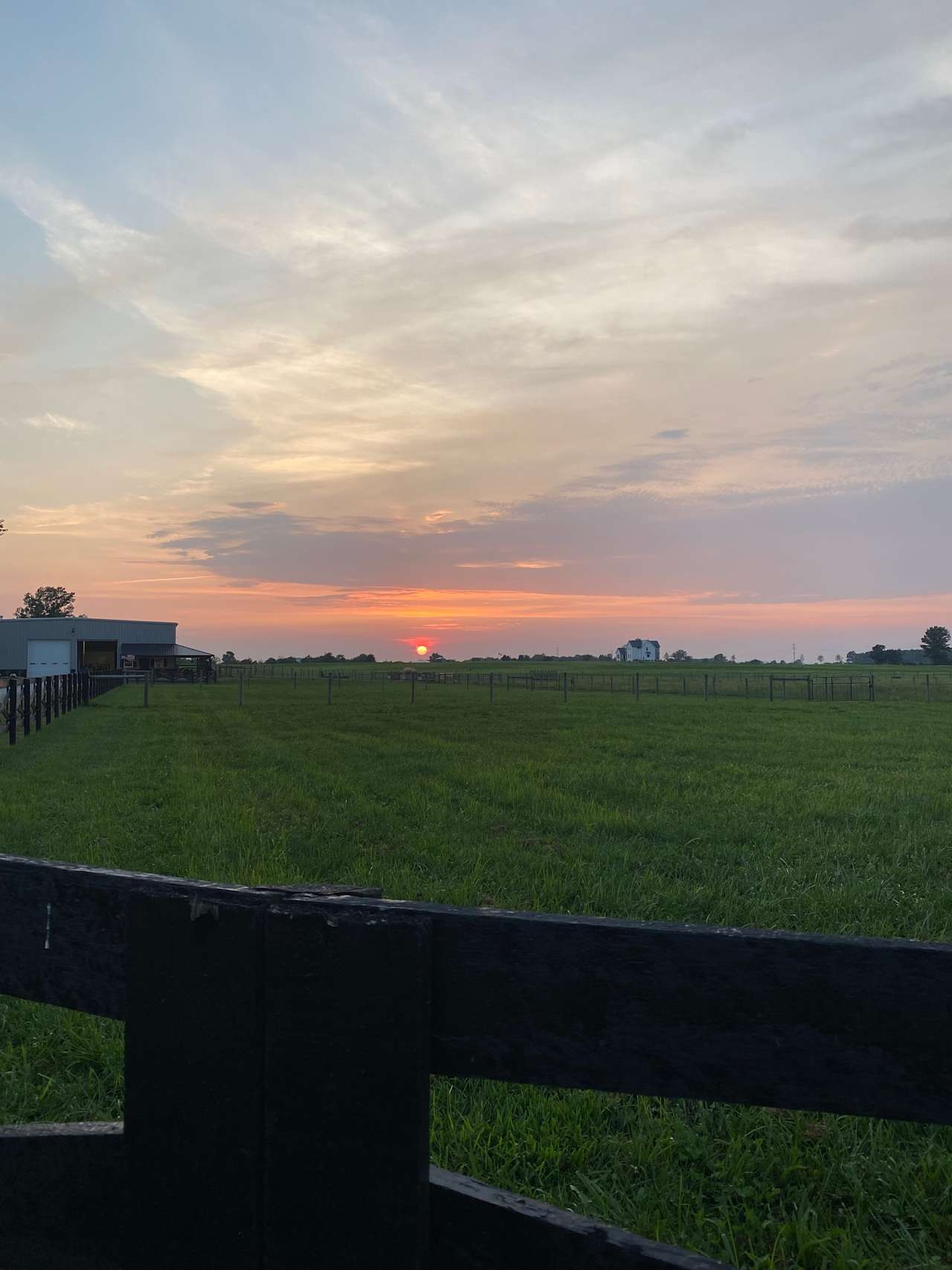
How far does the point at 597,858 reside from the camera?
305 inches

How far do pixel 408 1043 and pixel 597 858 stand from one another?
20.5 ft

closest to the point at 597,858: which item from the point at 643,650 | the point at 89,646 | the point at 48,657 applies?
the point at 48,657

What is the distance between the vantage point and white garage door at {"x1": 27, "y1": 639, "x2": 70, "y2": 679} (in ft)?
230

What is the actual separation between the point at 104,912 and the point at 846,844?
782 cm

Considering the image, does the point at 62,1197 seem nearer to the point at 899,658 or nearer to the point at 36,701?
the point at 36,701

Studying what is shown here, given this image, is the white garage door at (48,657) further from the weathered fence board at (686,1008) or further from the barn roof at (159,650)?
the weathered fence board at (686,1008)

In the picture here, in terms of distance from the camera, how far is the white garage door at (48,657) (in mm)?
70188

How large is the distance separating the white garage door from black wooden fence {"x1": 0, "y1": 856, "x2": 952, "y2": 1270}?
7337cm

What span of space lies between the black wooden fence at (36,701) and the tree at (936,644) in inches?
6872

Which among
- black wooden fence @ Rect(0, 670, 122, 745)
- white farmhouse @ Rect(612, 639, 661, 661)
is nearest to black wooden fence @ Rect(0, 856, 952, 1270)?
black wooden fence @ Rect(0, 670, 122, 745)

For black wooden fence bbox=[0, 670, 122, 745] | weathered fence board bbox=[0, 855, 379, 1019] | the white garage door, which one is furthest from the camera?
the white garage door

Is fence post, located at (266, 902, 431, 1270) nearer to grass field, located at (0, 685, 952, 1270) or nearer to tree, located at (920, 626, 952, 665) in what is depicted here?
grass field, located at (0, 685, 952, 1270)

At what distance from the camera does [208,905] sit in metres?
1.76

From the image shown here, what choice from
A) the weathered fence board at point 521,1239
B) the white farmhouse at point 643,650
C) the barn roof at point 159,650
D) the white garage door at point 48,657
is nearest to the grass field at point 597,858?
the weathered fence board at point 521,1239
